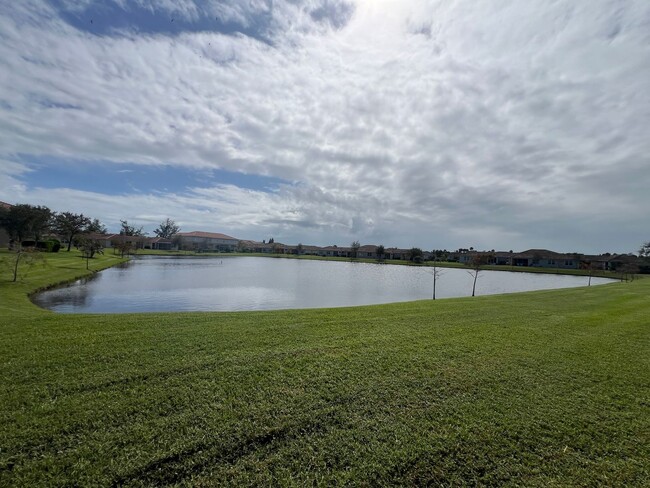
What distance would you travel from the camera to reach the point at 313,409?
13.0 feet

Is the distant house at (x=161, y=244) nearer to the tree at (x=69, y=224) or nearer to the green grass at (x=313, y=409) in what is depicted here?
the tree at (x=69, y=224)

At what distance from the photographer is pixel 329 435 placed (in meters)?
3.48

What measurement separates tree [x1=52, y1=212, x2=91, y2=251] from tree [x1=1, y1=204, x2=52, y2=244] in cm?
1299

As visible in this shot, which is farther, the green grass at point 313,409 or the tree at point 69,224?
the tree at point 69,224

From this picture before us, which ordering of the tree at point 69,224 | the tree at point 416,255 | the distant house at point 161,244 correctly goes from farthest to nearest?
the distant house at point 161,244
the tree at point 416,255
the tree at point 69,224

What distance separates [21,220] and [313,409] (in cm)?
5907

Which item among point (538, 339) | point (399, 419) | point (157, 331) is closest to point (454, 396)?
point (399, 419)

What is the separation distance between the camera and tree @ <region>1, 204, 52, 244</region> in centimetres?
4588

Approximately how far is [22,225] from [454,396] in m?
60.4

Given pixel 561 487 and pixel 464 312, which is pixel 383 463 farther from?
pixel 464 312

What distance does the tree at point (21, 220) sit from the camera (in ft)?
151

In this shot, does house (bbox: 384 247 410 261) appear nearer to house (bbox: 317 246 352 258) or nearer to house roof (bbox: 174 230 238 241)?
house (bbox: 317 246 352 258)

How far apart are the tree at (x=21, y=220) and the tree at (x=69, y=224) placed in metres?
13.0

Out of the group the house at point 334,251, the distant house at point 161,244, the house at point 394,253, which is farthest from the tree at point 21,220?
the house at point 334,251
